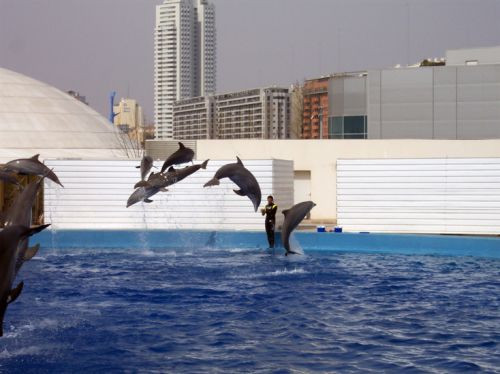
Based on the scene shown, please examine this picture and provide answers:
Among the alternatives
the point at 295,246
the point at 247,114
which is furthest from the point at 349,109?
the point at 247,114

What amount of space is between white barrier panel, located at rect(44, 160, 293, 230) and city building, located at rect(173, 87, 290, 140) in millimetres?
131884

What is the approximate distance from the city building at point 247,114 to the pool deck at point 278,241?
438 ft

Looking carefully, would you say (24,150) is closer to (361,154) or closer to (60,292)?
(361,154)

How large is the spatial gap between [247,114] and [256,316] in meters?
156

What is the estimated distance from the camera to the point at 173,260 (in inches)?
859

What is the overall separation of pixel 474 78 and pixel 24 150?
24444 millimetres

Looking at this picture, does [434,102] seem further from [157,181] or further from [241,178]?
[157,181]

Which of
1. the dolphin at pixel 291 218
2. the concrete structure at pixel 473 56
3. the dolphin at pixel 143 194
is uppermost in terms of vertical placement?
the concrete structure at pixel 473 56

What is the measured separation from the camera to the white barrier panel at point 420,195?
2556cm

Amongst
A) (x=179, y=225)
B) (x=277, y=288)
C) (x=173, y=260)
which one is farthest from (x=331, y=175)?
(x=277, y=288)

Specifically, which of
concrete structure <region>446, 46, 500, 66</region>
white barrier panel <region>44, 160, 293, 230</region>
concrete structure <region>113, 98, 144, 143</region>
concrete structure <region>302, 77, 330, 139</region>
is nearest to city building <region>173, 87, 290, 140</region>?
concrete structure <region>113, 98, 144, 143</region>

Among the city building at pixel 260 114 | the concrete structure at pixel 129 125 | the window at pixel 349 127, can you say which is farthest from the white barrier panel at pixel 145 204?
the city building at pixel 260 114

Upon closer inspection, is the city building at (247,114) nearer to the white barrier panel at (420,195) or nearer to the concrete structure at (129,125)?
the concrete structure at (129,125)

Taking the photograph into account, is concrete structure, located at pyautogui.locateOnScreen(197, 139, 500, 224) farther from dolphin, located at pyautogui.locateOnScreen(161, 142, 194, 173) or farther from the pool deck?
dolphin, located at pyautogui.locateOnScreen(161, 142, 194, 173)
